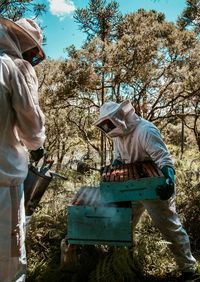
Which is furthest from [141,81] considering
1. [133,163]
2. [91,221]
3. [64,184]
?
[91,221]

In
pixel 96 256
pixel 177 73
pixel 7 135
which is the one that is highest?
pixel 177 73

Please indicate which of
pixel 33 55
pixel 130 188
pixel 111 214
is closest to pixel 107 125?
pixel 130 188

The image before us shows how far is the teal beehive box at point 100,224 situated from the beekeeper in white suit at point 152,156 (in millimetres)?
616

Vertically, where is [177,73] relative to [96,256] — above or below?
above

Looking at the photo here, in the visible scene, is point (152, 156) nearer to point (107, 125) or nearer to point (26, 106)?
point (107, 125)

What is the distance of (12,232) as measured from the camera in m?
2.40

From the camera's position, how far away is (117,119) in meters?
3.74

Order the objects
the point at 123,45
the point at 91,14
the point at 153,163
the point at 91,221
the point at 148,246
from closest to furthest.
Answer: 1. the point at 91,221
2. the point at 153,163
3. the point at 148,246
4. the point at 123,45
5. the point at 91,14

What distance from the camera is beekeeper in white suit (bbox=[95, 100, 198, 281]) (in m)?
3.51

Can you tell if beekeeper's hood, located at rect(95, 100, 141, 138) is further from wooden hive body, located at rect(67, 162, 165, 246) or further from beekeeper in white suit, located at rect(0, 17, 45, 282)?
beekeeper in white suit, located at rect(0, 17, 45, 282)

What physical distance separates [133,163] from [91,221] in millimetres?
1044

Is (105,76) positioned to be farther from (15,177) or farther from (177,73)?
(15,177)

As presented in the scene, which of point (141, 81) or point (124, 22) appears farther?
point (124, 22)

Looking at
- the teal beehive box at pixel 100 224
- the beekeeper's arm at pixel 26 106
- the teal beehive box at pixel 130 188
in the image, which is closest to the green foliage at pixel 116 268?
the teal beehive box at pixel 100 224
